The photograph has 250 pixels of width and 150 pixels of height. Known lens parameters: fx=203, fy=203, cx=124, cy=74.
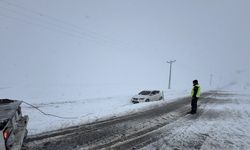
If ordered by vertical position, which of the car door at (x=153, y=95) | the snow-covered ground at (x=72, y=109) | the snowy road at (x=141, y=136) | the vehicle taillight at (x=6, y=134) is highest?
the vehicle taillight at (x=6, y=134)

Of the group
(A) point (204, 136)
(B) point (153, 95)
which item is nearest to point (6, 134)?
(A) point (204, 136)

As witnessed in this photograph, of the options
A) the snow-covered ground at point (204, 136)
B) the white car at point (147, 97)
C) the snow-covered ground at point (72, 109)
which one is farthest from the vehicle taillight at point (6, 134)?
the white car at point (147, 97)

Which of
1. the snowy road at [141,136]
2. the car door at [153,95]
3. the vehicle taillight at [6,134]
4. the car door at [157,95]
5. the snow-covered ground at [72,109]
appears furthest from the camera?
the car door at [157,95]

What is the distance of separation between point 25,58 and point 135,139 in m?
55.7

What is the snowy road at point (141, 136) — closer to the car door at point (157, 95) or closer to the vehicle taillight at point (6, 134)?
the vehicle taillight at point (6, 134)

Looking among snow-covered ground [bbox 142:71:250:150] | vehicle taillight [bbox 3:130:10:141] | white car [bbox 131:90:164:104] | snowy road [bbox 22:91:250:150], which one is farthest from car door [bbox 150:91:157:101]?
vehicle taillight [bbox 3:130:10:141]

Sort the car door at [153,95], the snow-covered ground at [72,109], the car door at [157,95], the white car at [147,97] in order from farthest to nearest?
the car door at [157,95] < the car door at [153,95] < the white car at [147,97] < the snow-covered ground at [72,109]

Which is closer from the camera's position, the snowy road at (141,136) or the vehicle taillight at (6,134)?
the vehicle taillight at (6,134)

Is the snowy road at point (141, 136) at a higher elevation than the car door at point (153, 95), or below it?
below

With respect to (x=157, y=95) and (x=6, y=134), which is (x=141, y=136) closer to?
(x=6, y=134)

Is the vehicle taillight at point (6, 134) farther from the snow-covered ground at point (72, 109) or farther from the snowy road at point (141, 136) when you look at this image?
the snow-covered ground at point (72, 109)

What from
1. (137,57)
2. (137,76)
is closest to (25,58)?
(137,76)

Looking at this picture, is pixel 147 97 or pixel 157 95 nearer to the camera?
pixel 147 97

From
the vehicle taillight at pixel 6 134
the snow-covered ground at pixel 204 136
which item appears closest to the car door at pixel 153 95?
the snow-covered ground at pixel 204 136
